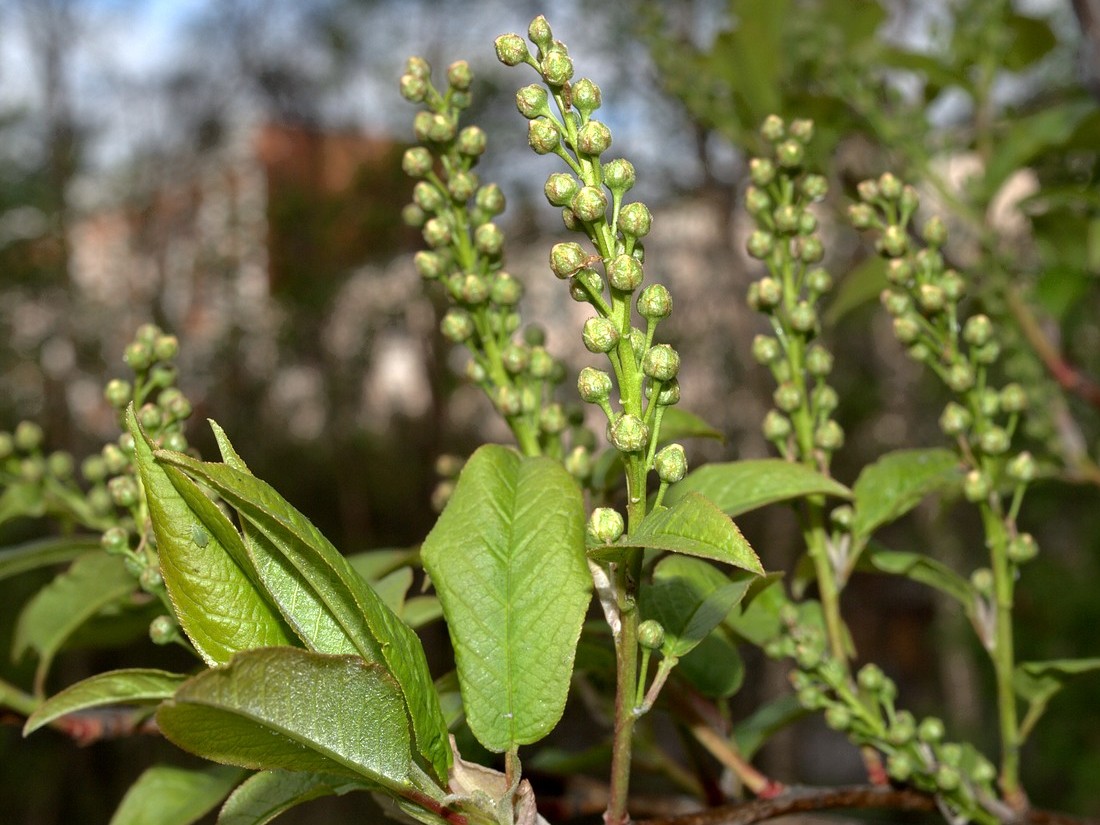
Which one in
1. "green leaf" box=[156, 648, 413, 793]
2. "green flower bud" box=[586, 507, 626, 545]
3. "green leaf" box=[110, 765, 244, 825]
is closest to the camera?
"green leaf" box=[156, 648, 413, 793]

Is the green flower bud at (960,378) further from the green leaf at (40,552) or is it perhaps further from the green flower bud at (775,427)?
the green leaf at (40,552)

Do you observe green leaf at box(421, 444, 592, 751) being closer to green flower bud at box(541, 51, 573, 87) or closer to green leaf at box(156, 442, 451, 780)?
green leaf at box(156, 442, 451, 780)

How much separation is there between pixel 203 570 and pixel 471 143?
38cm

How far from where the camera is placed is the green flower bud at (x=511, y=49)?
58 centimetres

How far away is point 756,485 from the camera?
77cm

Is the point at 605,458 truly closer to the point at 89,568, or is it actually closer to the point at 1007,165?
the point at 89,568

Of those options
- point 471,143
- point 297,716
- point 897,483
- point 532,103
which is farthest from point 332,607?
point 897,483

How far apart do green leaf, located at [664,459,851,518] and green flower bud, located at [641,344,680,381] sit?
0.70 ft

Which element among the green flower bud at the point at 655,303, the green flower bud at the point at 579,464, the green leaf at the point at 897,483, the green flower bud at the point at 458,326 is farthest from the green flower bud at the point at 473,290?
the green leaf at the point at 897,483

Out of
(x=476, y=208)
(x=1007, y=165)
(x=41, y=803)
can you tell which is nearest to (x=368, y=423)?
(x=41, y=803)

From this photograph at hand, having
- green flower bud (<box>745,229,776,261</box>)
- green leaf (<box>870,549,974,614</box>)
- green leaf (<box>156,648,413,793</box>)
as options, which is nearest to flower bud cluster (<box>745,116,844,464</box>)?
green flower bud (<box>745,229,776,261</box>)

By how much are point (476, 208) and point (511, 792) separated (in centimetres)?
42

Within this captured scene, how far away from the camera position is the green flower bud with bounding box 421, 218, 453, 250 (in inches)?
30.6

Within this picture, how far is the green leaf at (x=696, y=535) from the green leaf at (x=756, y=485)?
0.23 m
